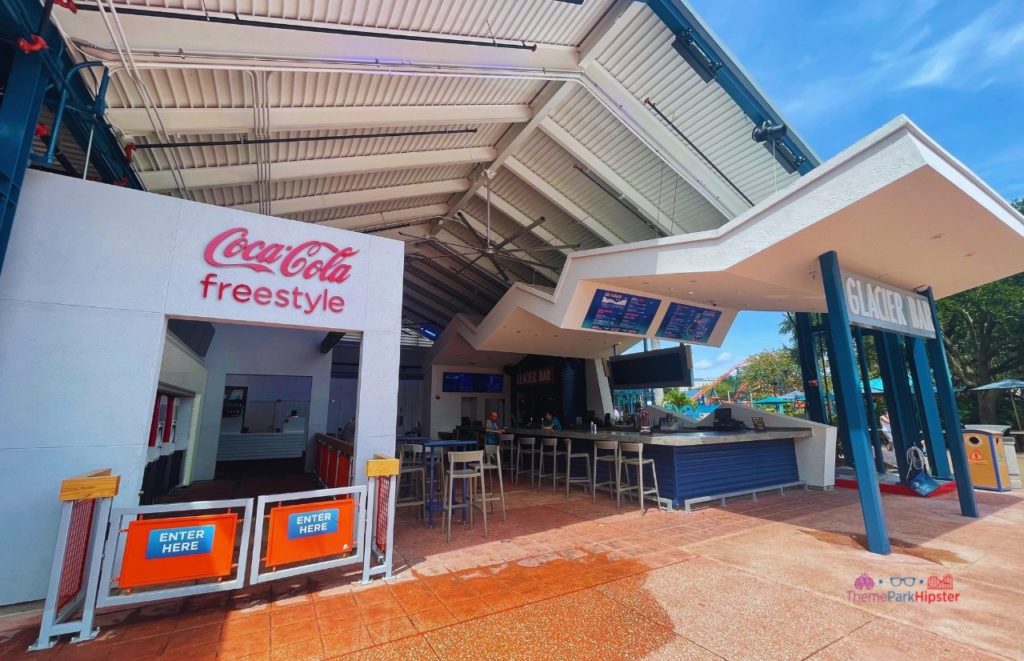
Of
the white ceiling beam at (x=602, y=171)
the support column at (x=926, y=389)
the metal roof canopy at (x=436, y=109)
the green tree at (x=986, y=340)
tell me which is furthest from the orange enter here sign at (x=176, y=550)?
the green tree at (x=986, y=340)

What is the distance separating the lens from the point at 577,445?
820cm

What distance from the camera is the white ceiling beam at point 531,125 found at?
5.89 m

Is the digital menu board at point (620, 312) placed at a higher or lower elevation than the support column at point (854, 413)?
higher

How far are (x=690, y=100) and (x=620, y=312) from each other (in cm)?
348

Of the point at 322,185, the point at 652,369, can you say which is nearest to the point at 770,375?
the point at 652,369

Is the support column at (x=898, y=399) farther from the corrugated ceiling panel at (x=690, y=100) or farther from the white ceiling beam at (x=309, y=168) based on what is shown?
the white ceiling beam at (x=309, y=168)

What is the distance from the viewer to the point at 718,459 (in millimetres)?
6348

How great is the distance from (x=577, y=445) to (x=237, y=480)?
21.8ft

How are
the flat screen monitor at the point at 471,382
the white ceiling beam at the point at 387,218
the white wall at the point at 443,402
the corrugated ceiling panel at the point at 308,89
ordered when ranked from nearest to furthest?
the corrugated ceiling panel at the point at 308,89 < the white ceiling beam at the point at 387,218 < the white wall at the point at 443,402 < the flat screen monitor at the point at 471,382

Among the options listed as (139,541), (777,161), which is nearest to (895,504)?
(777,161)

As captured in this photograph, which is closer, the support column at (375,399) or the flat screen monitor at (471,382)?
the support column at (375,399)

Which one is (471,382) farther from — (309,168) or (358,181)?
(309,168)

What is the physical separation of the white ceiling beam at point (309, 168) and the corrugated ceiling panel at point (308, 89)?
1.19 m

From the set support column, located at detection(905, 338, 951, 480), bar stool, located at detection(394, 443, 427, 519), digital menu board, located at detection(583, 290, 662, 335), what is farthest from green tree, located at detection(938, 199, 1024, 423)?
bar stool, located at detection(394, 443, 427, 519)
